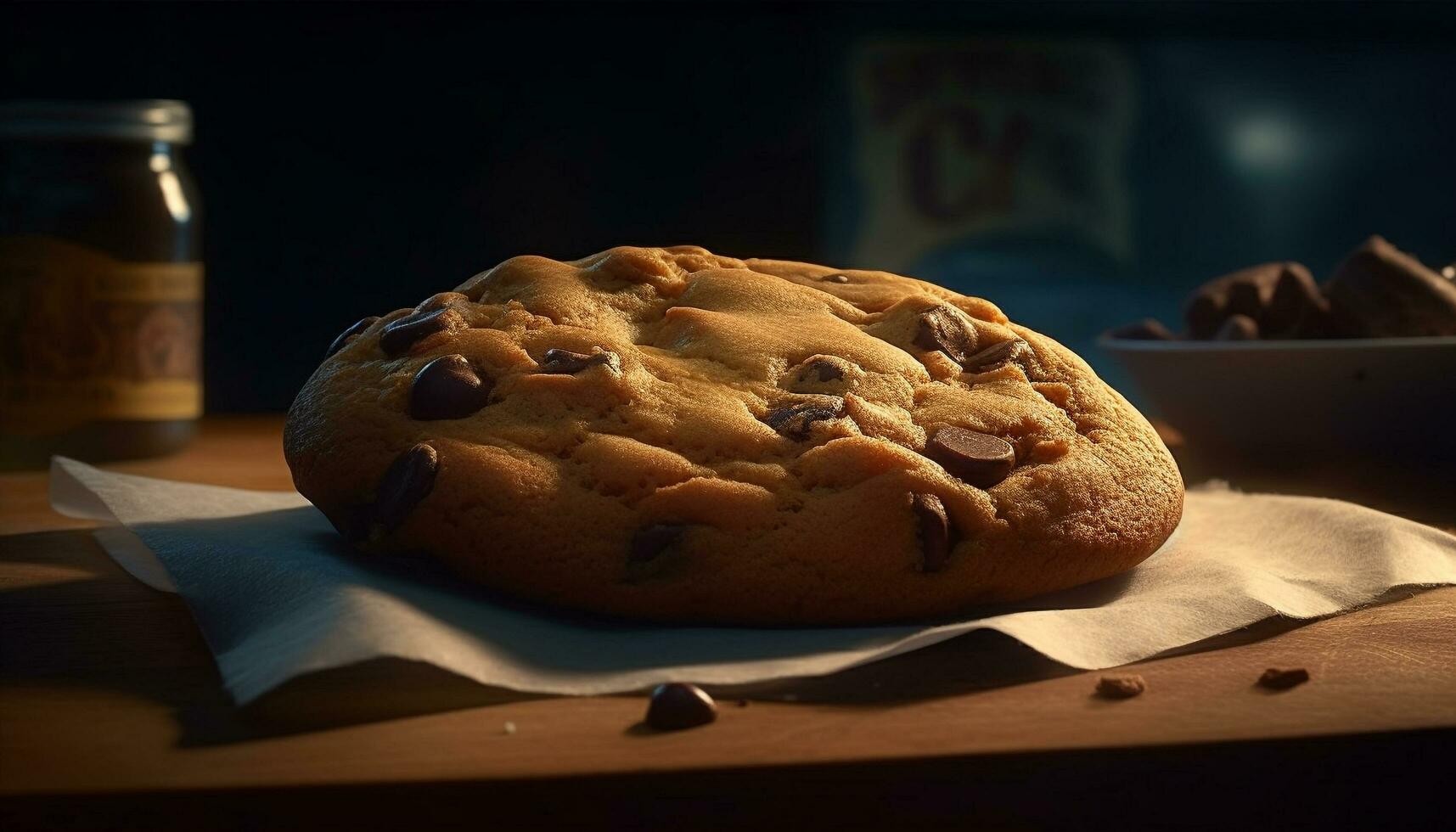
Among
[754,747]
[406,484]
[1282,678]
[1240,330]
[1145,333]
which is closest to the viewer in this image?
[754,747]

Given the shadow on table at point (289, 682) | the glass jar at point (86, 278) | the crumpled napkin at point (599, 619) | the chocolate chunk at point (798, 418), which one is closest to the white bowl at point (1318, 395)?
the crumpled napkin at point (599, 619)

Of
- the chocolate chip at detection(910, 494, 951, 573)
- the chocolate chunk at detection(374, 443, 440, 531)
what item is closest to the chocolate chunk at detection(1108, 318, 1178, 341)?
the chocolate chip at detection(910, 494, 951, 573)

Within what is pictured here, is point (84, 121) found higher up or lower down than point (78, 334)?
higher up

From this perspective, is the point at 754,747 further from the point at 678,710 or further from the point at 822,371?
the point at 822,371

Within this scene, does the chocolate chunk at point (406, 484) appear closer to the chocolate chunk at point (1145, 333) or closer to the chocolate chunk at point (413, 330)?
the chocolate chunk at point (413, 330)

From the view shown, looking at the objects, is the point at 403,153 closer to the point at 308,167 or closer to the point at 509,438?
the point at 308,167

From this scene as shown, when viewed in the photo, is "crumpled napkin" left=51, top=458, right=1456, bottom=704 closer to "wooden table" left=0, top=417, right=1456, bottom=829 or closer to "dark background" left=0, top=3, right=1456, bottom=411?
"wooden table" left=0, top=417, right=1456, bottom=829

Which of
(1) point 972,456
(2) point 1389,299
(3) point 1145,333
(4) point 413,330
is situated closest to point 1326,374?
(2) point 1389,299
